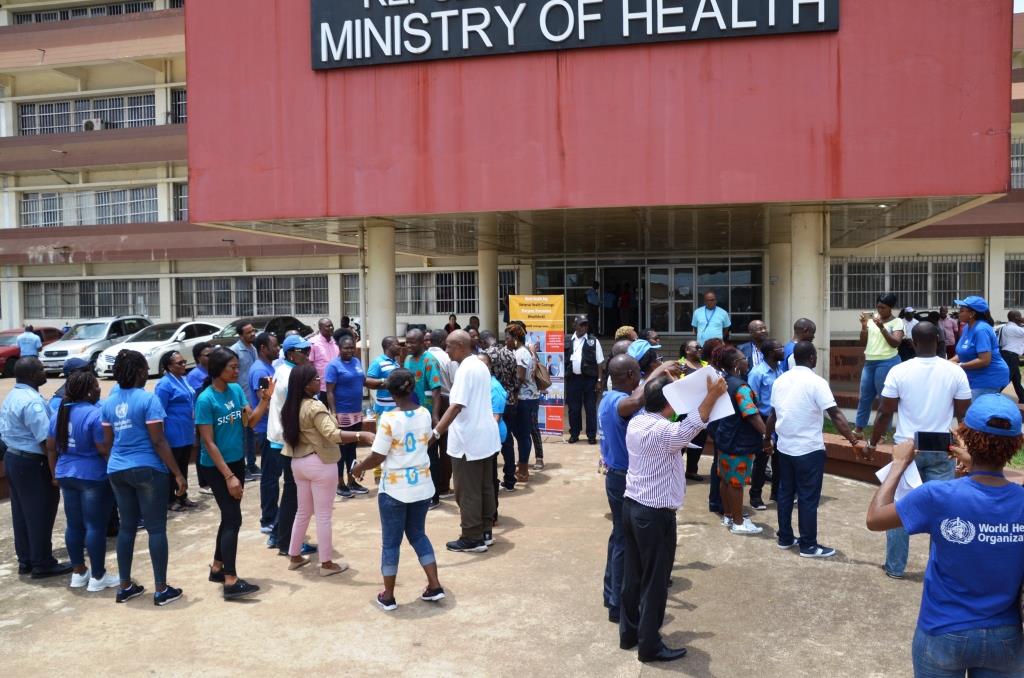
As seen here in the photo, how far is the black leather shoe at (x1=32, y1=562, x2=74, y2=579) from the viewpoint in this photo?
5863 millimetres

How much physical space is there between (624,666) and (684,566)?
172 cm

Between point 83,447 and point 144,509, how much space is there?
2.31 feet

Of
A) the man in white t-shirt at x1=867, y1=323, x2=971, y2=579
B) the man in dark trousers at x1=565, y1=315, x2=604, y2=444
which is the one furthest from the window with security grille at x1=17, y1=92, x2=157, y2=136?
the man in white t-shirt at x1=867, y1=323, x2=971, y2=579

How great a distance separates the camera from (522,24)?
1088cm

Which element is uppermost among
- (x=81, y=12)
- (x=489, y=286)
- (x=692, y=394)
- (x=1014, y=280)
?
(x=81, y=12)

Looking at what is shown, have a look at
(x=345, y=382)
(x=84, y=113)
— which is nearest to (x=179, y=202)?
(x=84, y=113)

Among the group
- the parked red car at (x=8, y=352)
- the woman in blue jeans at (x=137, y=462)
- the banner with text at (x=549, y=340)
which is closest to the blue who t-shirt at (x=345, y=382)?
the woman in blue jeans at (x=137, y=462)

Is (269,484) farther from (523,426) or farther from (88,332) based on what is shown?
(88,332)

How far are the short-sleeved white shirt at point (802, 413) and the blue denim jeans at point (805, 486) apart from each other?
73 millimetres

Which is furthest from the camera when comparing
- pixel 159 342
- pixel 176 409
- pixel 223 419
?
pixel 159 342

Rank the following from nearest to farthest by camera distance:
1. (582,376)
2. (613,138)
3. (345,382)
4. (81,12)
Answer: (345,382)
(582,376)
(613,138)
(81,12)

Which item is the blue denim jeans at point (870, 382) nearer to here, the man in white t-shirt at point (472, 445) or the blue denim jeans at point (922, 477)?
the blue denim jeans at point (922, 477)

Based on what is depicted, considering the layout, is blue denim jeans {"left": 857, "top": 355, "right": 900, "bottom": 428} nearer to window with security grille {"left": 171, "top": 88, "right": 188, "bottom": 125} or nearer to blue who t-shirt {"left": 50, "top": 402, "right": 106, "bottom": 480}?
blue who t-shirt {"left": 50, "top": 402, "right": 106, "bottom": 480}

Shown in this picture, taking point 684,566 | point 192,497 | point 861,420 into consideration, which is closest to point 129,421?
point 192,497
